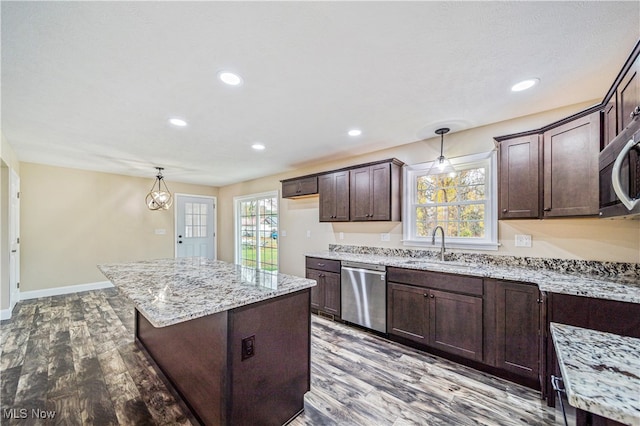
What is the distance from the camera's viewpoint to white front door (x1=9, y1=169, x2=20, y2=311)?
12.0 ft

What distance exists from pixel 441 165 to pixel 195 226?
19.8 feet

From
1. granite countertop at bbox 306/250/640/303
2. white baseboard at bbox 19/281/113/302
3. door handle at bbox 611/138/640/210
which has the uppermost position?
door handle at bbox 611/138/640/210

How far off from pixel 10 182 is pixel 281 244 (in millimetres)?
4069

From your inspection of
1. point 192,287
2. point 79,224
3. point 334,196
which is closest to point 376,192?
point 334,196

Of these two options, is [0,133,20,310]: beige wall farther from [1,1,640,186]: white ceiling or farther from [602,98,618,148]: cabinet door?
[602,98,618,148]: cabinet door

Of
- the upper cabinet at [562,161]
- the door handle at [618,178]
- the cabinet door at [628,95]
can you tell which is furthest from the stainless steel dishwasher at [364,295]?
the cabinet door at [628,95]

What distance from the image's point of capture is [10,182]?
3.63 metres

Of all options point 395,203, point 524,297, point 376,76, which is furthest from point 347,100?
point 524,297

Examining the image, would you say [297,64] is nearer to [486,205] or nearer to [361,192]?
[361,192]

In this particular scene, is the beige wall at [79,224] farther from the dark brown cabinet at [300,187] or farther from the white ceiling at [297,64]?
the dark brown cabinet at [300,187]

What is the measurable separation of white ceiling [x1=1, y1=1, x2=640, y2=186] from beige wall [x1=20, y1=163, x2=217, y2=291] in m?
2.12

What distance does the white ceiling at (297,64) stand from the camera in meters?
1.40

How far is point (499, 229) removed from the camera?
2.78 metres

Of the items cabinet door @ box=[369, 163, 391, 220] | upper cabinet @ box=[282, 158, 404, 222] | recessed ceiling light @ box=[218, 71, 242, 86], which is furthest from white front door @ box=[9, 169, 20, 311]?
cabinet door @ box=[369, 163, 391, 220]
